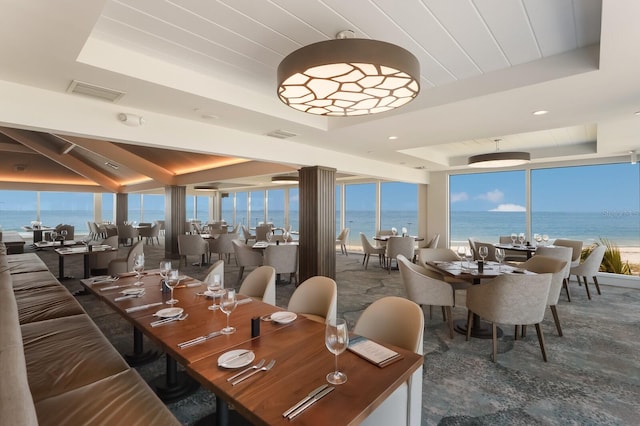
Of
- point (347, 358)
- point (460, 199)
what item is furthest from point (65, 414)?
point (460, 199)

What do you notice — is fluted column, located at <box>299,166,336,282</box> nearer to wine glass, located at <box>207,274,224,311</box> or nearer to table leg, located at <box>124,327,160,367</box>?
table leg, located at <box>124,327,160,367</box>

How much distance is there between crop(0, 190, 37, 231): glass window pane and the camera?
1481 cm

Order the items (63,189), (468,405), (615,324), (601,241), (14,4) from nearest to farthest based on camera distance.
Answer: (14,4) → (468,405) → (615,324) → (601,241) → (63,189)

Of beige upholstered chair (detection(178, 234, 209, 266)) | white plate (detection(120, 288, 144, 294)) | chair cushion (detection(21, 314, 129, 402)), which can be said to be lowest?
chair cushion (detection(21, 314, 129, 402))

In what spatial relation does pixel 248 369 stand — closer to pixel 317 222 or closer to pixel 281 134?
pixel 281 134

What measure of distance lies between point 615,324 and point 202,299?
4.87 m

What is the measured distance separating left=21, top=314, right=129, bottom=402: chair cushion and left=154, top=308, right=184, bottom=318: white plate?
33cm

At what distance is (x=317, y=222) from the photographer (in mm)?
5605

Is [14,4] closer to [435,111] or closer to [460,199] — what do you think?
[435,111]

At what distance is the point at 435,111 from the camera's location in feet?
10.8

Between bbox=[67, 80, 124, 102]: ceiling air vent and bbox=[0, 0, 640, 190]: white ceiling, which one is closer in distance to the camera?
bbox=[0, 0, 640, 190]: white ceiling

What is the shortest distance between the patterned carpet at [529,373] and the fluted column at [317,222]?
4.46 feet

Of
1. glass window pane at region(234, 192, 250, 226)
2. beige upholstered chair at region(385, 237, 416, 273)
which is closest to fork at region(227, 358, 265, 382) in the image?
beige upholstered chair at region(385, 237, 416, 273)

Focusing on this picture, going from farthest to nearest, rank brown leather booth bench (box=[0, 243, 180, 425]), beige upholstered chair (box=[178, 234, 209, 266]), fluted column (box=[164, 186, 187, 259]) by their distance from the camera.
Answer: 1. fluted column (box=[164, 186, 187, 259])
2. beige upholstered chair (box=[178, 234, 209, 266])
3. brown leather booth bench (box=[0, 243, 180, 425])
